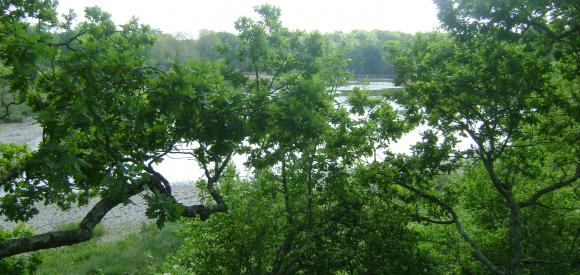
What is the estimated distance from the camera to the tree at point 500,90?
688 centimetres

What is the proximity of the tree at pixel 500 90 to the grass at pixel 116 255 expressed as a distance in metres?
13.2

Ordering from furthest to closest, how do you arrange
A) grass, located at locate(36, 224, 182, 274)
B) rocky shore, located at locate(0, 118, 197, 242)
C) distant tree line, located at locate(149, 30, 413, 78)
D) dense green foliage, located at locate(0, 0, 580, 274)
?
rocky shore, located at locate(0, 118, 197, 242), grass, located at locate(36, 224, 182, 274), distant tree line, located at locate(149, 30, 413, 78), dense green foliage, located at locate(0, 0, 580, 274)

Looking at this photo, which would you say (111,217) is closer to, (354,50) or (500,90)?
(354,50)

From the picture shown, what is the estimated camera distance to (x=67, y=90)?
4664mm

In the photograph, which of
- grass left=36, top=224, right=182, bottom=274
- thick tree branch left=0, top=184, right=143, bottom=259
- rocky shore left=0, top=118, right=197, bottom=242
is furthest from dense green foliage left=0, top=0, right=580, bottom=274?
rocky shore left=0, top=118, right=197, bottom=242

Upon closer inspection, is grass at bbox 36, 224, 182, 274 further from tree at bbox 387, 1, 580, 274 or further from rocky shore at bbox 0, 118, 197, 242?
tree at bbox 387, 1, 580, 274

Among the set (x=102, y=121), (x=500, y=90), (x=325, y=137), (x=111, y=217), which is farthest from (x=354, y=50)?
(x=111, y=217)

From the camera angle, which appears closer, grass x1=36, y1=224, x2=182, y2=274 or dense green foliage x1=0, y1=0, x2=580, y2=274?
dense green foliage x1=0, y1=0, x2=580, y2=274

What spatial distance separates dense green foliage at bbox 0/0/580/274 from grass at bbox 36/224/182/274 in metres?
10.3

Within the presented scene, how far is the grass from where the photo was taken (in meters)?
19.6

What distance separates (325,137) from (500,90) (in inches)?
112

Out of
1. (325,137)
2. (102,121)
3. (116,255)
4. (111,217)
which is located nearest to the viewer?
(102,121)

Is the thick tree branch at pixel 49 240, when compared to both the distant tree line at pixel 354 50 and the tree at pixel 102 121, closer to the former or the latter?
the tree at pixel 102 121

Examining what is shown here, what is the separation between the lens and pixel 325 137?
873cm
